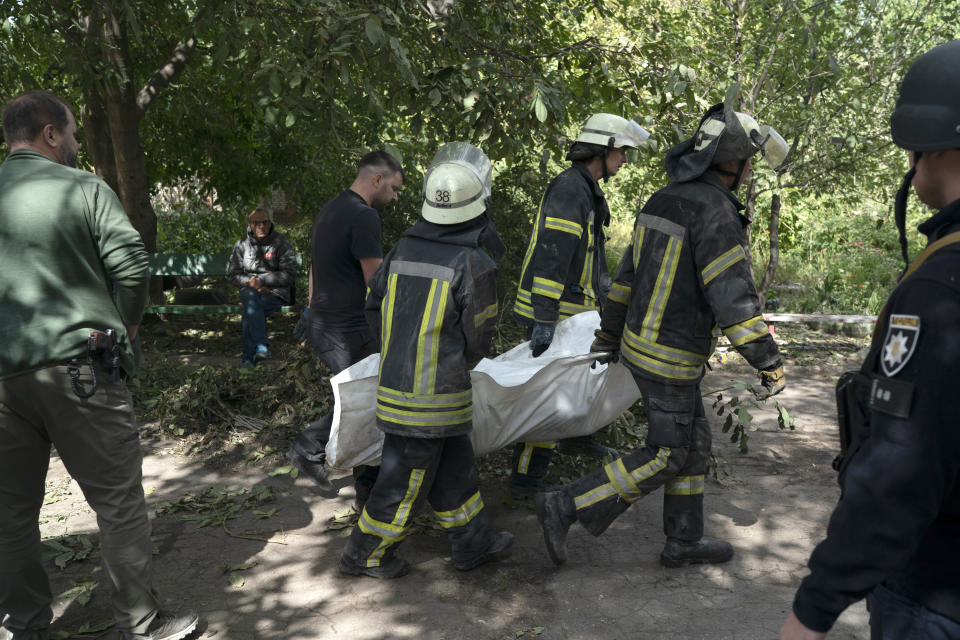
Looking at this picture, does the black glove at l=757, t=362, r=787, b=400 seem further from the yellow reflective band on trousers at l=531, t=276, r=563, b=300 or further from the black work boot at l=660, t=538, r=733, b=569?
the yellow reflective band on trousers at l=531, t=276, r=563, b=300

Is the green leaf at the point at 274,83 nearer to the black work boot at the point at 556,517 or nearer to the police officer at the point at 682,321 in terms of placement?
the police officer at the point at 682,321

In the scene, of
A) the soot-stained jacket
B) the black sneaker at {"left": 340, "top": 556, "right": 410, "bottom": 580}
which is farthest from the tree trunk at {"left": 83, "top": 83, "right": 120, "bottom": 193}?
the black sneaker at {"left": 340, "top": 556, "right": 410, "bottom": 580}

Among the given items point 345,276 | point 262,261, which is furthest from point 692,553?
point 262,261

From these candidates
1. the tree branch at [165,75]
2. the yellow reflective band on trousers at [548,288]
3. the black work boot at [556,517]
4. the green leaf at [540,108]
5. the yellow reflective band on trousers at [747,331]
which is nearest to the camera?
the yellow reflective band on trousers at [747,331]

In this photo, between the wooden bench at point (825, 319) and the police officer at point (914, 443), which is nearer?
the police officer at point (914, 443)

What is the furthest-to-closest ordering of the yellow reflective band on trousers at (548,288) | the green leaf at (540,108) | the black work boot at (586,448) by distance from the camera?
the black work boot at (586,448) < the yellow reflective band on trousers at (548,288) < the green leaf at (540,108)

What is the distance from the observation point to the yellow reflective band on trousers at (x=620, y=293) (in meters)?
3.87

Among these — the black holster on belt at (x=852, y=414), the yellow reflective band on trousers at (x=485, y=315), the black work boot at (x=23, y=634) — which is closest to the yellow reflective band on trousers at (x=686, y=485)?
the yellow reflective band on trousers at (x=485, y=315)

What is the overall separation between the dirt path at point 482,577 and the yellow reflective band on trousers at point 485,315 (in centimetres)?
124

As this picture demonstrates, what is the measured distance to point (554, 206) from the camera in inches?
182

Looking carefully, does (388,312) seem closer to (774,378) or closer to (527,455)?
(527,455)

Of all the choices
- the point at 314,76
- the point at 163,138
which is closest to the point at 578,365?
the point at 314,76

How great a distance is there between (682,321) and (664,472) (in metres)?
0.70

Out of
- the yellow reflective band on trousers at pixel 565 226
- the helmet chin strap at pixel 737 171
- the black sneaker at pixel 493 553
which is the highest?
the helmet chin strap at pixel 737 171
